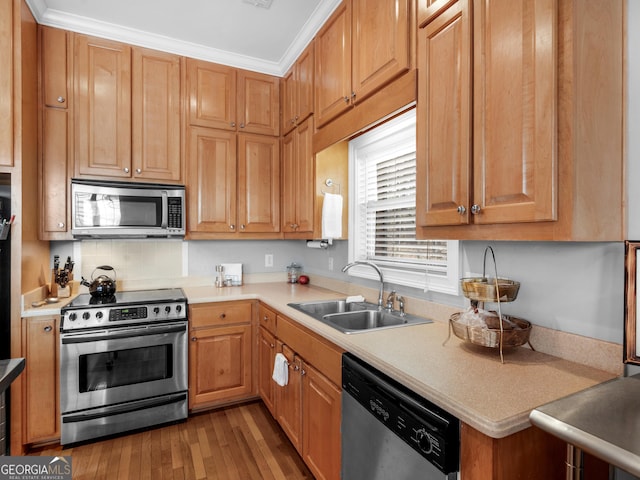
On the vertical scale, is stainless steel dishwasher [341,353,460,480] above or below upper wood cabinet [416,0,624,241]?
below

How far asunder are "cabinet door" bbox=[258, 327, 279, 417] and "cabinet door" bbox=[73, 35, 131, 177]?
1.60 m

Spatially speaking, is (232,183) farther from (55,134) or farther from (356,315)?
(356,315)

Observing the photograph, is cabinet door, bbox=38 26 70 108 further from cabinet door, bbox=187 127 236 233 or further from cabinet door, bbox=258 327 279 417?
cabinet door, bbox=258 327 279 417

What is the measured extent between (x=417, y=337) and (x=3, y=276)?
2.35 metres

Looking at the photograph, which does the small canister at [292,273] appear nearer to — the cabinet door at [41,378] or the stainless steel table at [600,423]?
the cabinet door at [41,378]

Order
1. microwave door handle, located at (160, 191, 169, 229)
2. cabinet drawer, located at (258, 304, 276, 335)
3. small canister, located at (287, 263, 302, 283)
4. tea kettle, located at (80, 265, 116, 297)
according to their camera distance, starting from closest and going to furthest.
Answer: cabinet drawer, located at (258, 304, 276, 335) → tea kettle, located at (80, 265, 116, 297) → microwave door handle, located at (160, 191, 169, 229) → small canister, located at (287, 263, 302, 283)

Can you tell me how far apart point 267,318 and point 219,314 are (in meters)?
0.39

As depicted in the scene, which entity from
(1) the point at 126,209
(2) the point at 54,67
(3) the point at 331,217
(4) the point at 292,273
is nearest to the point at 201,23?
(2) the point at 54,67

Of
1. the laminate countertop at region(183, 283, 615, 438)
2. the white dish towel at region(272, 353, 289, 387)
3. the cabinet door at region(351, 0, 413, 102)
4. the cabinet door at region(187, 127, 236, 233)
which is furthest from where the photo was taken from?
the cabinet door at region(187, 127, 236, 233)

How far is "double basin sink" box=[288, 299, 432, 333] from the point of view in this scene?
6.35ft

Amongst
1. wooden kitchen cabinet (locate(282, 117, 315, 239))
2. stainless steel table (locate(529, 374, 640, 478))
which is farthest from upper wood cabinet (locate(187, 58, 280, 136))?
stainless steel table (locate(529, 374, 640, 478))

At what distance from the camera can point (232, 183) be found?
294cm

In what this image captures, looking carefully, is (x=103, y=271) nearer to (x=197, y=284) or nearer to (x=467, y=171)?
(x=197, y=284)

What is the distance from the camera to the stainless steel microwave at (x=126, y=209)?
2412 millimetres
